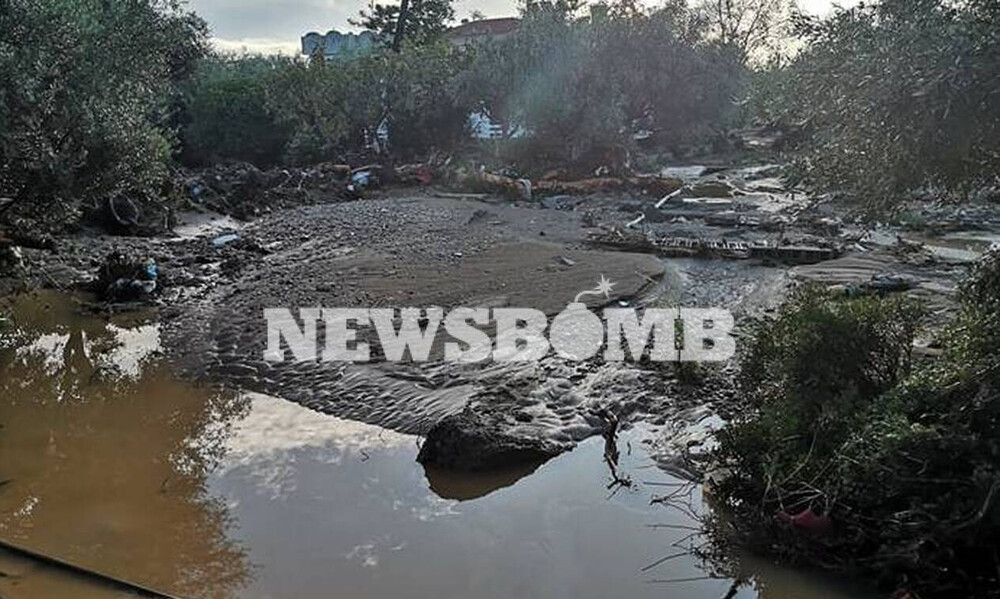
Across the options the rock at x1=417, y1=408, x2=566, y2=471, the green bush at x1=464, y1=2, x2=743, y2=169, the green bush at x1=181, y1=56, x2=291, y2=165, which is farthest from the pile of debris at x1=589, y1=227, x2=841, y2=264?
the green bush at x1=181, y1=56, x2=291, y2=165

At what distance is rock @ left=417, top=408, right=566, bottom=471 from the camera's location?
6.98m

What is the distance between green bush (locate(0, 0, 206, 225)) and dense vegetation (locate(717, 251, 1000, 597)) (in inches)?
319

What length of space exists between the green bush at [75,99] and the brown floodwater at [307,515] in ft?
9.23

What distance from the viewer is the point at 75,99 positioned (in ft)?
30.5

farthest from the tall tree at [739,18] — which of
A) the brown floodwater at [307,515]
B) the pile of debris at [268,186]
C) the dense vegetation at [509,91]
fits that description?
the brown floodwater at [307,515]

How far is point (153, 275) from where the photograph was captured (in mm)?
13352

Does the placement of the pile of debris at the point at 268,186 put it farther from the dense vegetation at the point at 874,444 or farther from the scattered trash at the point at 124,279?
the dense vegetation at the point at 874,444

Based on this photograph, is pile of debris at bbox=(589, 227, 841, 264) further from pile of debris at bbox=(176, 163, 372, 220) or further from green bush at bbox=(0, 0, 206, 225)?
pile of debris at bbox=(176, 163, 372, 220)

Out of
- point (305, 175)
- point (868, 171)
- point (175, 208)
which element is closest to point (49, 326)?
point (175, 208)

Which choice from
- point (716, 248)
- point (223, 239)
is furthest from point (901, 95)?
point (223, 239)

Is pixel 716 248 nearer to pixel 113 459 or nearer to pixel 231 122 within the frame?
pixel 113 459

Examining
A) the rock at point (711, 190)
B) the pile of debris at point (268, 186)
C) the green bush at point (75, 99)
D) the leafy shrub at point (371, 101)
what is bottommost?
the rock at point (711, 190)

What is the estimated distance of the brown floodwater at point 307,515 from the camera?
5484 mm

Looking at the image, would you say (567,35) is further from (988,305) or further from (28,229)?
(988,305)
